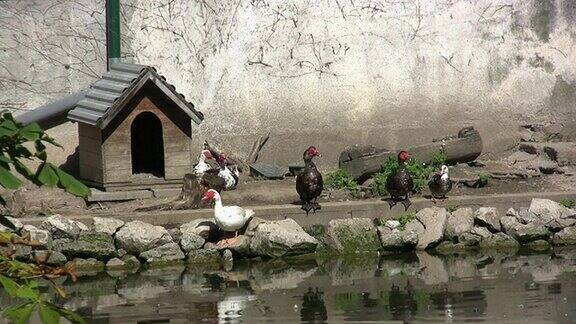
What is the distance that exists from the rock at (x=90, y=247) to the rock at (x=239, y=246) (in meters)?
1.18

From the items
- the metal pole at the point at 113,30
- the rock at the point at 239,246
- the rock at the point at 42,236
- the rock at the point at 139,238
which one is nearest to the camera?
the rock at the point at 42,236

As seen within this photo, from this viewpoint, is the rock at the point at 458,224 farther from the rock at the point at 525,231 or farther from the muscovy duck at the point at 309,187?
the muscovy duck at the point at 309,187

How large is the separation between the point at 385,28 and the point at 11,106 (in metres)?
5.03

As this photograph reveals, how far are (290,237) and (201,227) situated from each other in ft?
3.22

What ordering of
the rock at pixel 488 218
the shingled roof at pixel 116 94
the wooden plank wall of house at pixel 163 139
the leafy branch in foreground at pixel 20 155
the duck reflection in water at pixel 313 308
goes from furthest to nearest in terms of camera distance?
the wooden plank wall of house at pixel 163 139 → the shingled roof at pixel 116 94 → the rock at pixel 488 218 → the duck reflection in water at pixel 313 308 → the leafy branch in foreground at pixel 20 155

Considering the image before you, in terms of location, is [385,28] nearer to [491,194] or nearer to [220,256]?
[491,194]

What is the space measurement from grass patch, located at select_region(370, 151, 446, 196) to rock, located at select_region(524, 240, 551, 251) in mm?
1604

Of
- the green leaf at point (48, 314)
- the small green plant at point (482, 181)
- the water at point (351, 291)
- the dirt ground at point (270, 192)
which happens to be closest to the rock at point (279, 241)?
the water at point (351, 291)

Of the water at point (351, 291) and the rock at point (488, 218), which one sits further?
the rock at point (488, 218)

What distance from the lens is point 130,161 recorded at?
1448cm

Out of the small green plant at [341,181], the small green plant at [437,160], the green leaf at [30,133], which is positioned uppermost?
the small green plant at [437,160]

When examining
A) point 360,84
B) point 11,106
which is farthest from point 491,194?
point 11,106

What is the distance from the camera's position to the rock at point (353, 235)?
43.6 feet

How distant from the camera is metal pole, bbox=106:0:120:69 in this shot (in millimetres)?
15406
